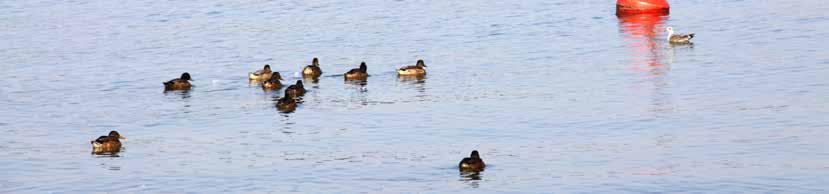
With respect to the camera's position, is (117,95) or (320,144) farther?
(117,95)

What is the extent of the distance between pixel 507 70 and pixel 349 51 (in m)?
8.41

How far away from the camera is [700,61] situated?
46.7m

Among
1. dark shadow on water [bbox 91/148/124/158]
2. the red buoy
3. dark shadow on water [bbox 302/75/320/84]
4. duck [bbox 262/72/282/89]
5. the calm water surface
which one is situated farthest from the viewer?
the red buoy

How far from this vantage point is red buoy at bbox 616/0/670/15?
→ 62.0 metres

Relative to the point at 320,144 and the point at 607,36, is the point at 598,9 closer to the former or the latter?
the point at 607,36

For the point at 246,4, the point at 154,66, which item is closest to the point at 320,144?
the point at 154,66

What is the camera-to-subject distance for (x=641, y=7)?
62.3 m

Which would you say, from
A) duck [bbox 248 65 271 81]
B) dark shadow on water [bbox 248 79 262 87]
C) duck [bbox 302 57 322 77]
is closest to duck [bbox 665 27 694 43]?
duck [bbox 302 57 322 77]

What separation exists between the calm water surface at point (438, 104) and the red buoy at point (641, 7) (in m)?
0.74

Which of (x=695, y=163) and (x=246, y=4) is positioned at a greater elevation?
(x=246, y=4)

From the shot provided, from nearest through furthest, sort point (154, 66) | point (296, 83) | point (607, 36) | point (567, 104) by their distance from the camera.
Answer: point (567, 104), point (296, 83), point (154, 66), point (607, 36)

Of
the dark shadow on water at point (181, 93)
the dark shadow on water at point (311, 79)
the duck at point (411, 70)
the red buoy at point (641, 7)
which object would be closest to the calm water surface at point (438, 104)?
the dark shadow on water at point (181, 93)

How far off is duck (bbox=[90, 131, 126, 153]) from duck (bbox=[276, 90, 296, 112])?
229 inches

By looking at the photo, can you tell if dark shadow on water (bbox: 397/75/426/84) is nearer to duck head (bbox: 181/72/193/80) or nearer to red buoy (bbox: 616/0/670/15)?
duck head (bbox: 181/72/193/80)
